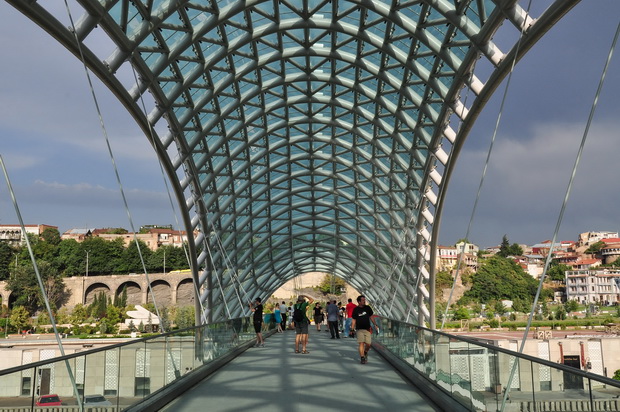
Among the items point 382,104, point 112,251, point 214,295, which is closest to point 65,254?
point 112,251

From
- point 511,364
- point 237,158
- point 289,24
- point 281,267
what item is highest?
point 289,24

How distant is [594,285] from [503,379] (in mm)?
160330

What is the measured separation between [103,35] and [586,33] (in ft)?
56.8

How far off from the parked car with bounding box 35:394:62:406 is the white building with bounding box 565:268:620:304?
528ft

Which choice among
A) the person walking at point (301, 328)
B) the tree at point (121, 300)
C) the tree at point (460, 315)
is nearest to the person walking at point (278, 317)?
the person walking at point (301, 328)

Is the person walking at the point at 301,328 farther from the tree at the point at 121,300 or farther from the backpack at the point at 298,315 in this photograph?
the tree at the point at 121,300

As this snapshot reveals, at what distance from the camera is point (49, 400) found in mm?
6418

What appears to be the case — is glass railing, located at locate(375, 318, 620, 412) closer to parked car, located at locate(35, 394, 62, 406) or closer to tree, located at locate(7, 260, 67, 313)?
parked car, located at locate(35, 394, 62, 406)

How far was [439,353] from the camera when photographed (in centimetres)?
1100

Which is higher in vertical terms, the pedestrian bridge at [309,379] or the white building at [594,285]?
the white building at [594,285]

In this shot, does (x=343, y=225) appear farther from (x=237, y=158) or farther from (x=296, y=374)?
(x=296, y=374)

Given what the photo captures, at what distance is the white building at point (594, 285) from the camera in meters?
150

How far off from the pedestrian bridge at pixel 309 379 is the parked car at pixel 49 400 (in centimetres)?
9

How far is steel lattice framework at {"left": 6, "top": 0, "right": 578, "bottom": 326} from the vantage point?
2172 centimetres
